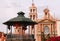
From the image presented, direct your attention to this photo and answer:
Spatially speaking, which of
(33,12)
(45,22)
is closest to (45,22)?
(45,22)

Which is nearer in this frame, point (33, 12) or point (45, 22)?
point (45, 22)

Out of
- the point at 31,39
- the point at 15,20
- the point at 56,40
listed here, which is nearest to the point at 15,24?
the point at 15,20

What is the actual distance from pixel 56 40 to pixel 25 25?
20.0m

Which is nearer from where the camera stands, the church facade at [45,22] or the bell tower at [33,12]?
the church facade at [45,22]

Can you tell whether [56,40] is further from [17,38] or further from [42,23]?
[42,23]

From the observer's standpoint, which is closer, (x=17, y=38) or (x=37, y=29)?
(x=17, y=38)

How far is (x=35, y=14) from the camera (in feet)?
295

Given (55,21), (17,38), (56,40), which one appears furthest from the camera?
(55,21)

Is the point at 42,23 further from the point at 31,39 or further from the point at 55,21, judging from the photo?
the point at 31,39

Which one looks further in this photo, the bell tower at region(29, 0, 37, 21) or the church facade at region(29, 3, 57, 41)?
the bell tower at region(29, 0, 37, 21)

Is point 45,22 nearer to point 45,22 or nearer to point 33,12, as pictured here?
point 45,22

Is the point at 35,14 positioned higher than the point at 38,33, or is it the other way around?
the point at 35,14

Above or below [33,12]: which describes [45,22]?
below

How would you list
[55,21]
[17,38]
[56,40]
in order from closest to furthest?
[17,38]
[56,40]
[55,21]
